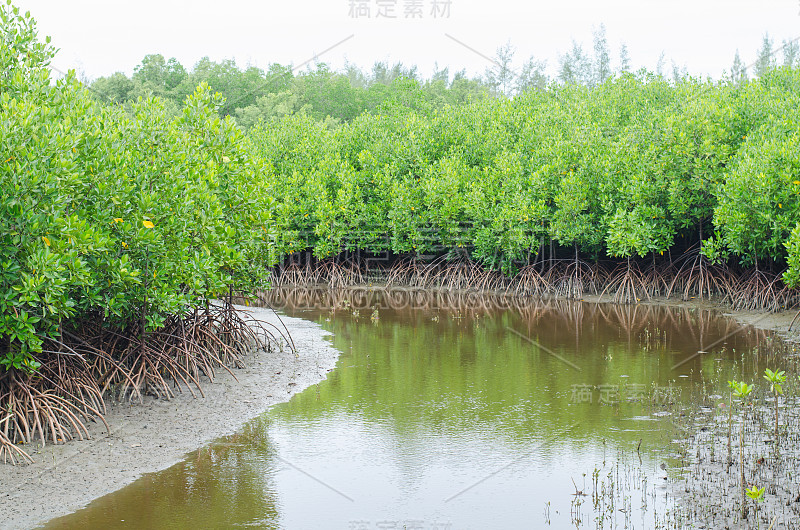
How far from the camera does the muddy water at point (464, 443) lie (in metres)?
5.91

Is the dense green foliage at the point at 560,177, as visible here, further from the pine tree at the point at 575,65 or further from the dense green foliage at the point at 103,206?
the pine tree at the point at 575,65

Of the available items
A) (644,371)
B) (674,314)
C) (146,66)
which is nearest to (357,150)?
(674,314)

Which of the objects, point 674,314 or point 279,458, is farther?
point 674,314

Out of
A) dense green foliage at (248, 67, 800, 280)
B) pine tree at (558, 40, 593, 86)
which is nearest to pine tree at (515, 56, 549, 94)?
pine tree at (558, 40, 593, 86)

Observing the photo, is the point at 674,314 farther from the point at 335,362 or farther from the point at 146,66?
the point at 146,66

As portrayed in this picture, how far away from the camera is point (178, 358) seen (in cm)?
956

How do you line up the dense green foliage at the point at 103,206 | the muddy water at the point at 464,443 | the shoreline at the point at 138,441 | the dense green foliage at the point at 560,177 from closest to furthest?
the muddy water at the point at 464,443 < the shoreline at the point at 138,441 < the dense green foliage at the point at 103,206 < the dense green foliage at the point at 560,177

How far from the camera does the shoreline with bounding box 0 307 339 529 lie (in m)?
6.01

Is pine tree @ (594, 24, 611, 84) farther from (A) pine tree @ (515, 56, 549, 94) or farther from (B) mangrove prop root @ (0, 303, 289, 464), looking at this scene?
(B) mangrove prop root @ (0, 303, 289, 464)

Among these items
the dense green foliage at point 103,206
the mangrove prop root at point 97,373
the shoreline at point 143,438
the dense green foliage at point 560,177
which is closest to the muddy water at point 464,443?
the shoreline at point 143,438

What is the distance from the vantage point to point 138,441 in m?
7.42

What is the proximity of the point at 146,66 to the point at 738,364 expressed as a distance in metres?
43.0

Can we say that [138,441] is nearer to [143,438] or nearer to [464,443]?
[143,438]

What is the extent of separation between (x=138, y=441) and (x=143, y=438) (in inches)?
3.9
